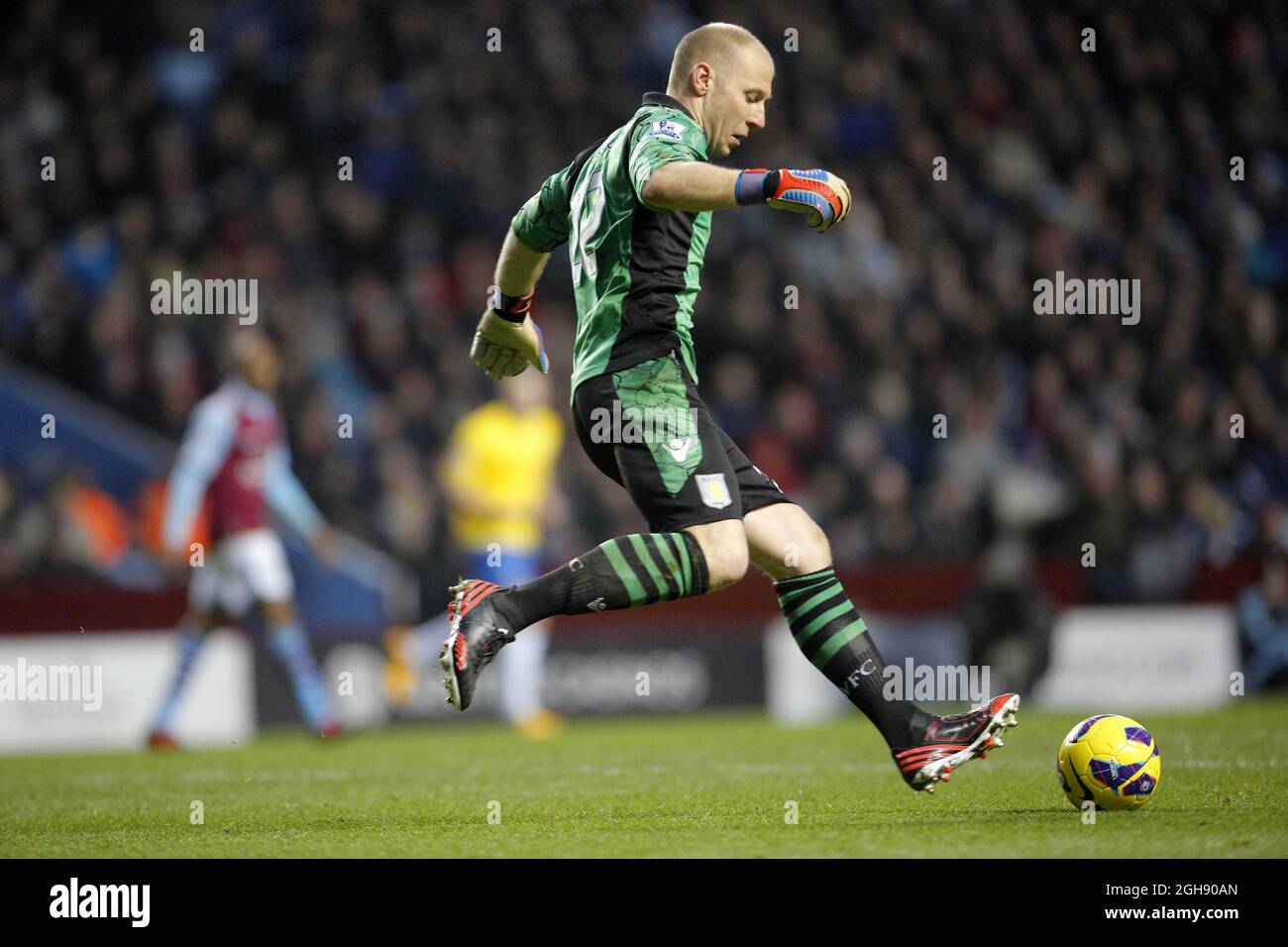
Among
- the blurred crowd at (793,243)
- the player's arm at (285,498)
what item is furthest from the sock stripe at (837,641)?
the blurred crowd at (793,243)

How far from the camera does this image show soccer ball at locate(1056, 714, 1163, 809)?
4473mm

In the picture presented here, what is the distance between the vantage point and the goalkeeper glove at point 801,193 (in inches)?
155

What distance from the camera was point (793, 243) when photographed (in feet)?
47.0

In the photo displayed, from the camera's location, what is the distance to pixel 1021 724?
866cm

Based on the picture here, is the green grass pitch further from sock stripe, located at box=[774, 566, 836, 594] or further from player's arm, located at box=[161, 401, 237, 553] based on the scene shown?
player's arm, located at box=[161, 401, 237, 553]

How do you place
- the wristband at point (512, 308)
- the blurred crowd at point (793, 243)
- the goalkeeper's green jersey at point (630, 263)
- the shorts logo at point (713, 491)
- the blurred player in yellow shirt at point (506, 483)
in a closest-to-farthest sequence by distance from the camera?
the shorts logo at point (713, 491) < the goalkeeper's green jersey at point (630, 263) < the wristband at point (512, 308) < the blurred player in yellow shirt at point (506, 483) < the blurred crowd at point (793, 243)

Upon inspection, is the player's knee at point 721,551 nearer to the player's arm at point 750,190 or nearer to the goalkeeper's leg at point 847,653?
the goalkeeper's leg at point 847,653

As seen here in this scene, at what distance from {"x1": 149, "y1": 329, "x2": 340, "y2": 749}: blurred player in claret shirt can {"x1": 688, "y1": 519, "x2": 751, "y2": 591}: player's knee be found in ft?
17.0

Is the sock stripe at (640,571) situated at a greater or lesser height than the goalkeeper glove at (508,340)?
lesser

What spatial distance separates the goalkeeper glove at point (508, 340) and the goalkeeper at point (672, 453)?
377 millimetres

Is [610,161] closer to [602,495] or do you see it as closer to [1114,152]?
[602,495]

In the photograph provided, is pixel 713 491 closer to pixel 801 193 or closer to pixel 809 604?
pixel 809 604

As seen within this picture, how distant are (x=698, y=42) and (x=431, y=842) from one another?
230 cm

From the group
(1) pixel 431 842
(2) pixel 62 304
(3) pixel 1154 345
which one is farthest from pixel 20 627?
(3) pixel 1154 345
